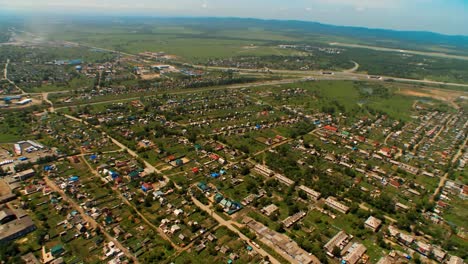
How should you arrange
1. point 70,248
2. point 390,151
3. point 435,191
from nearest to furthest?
point 70,248
point 435,191
point 390,151

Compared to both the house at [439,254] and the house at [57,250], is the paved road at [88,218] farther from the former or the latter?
the house at [439,254]

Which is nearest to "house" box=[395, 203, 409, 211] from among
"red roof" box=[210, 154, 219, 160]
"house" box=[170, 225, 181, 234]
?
"red roof" box=[210, 154, 219, 160]

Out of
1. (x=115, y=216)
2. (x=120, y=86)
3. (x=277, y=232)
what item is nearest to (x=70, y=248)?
(x=115, y=216)

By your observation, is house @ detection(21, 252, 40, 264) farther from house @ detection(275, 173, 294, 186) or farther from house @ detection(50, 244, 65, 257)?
house @ detection(275, 173, 294, 186)

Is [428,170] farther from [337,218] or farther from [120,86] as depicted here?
[120,86]

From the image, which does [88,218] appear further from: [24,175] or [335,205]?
[335,205]

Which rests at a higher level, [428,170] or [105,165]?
[428,170]

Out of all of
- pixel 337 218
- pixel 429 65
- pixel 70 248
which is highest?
pixel 429 65
